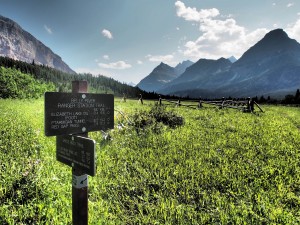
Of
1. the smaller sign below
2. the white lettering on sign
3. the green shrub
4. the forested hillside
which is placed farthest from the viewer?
the forested hillside

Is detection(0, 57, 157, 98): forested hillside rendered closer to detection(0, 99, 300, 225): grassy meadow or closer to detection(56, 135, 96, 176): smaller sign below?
detection(0, 99, 300, 225): grassy meadow

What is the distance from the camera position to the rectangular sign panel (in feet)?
10.9

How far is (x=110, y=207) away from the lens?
5.50 meters

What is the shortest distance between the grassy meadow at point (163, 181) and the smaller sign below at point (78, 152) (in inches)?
63.5

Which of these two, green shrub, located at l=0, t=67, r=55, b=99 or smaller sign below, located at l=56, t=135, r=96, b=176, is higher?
green shrub, located at l=0, t=67, r=55, b=99

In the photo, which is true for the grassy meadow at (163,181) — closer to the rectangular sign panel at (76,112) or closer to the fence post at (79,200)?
the fence post at (79,200)

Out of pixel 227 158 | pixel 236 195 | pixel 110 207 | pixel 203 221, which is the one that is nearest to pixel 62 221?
pixel 110 207

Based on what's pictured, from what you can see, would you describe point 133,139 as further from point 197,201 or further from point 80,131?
point 80,131

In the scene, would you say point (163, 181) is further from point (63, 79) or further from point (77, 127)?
point (63, 79)

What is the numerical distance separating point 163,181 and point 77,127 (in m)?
3.72

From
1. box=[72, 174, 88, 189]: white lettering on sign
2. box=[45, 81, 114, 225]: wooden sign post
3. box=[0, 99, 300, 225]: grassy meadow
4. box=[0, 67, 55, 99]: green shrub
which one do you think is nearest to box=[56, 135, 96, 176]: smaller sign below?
box=[45, 81, 114, 225]: wooden sign post

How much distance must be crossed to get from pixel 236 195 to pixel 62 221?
4.09 m

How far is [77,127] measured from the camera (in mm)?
3598

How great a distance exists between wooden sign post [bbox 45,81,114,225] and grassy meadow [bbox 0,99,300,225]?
130 centimetres
